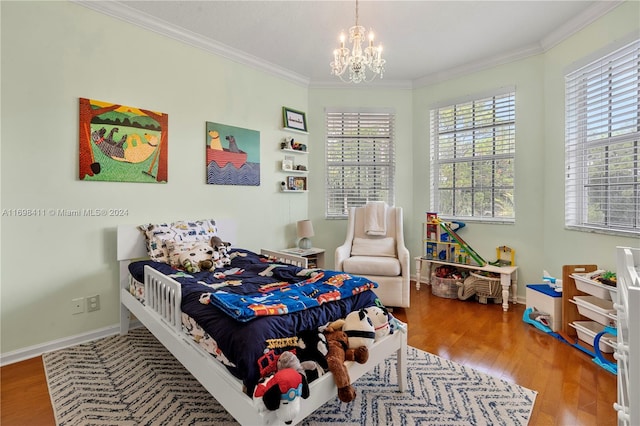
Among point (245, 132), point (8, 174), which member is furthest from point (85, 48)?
point (245, 132)

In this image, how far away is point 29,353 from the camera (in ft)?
7.36

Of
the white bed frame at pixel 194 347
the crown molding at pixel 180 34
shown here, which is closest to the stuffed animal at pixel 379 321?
the white bed frame at pixel 194 347

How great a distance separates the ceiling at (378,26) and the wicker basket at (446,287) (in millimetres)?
2581

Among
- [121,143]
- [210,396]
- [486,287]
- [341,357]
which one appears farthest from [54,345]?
[486,287]

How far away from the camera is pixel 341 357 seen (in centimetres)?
144

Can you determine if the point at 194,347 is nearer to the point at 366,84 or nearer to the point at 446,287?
the point at 446,287

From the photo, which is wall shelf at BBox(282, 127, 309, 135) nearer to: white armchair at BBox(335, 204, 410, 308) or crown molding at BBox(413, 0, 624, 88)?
white armchair at BBox(335, 204, 410, 308)

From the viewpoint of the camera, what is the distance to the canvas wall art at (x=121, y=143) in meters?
2.46

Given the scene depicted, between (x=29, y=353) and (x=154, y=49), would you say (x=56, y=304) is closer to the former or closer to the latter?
(x=29, y=353)

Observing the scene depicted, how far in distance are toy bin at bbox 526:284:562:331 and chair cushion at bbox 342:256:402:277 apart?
1220mm

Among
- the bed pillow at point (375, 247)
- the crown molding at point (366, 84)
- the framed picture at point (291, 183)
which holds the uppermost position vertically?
the crown molding at point (366, 84)

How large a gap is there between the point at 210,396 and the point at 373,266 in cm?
190

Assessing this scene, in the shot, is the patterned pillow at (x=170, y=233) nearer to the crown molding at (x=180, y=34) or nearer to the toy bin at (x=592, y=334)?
the crown molding at (x=180, y=34)

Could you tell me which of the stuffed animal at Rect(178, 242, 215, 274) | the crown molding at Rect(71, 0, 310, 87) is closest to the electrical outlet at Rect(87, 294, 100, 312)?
the stuffed animal at Rect(178, 242, 215, 274)
